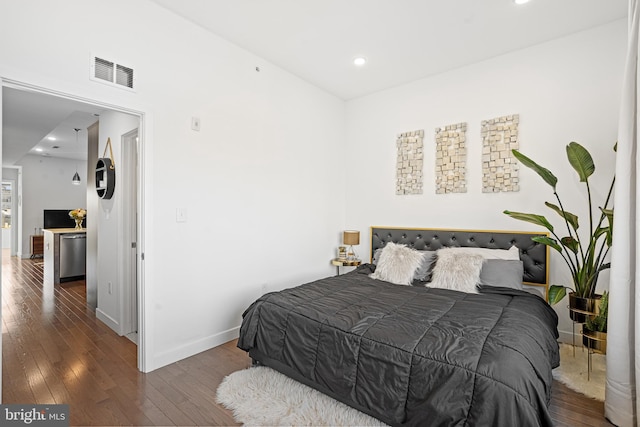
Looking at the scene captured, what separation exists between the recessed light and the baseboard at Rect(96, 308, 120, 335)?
3891 mm

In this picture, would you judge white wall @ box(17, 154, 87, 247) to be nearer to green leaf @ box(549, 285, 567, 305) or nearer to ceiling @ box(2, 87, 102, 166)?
ceiling @ box(2, 87, 102, 166)

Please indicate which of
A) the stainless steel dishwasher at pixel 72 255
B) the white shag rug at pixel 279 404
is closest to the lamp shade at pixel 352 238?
the white shag rug at pixel 279 404

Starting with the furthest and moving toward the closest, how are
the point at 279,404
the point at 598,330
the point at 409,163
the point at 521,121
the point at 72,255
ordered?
the point at 72,255 < the point at 409,163 < the point at 521,121 < the point at 598,330 < the point at 279,404

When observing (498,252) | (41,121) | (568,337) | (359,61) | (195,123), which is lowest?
(568,337)

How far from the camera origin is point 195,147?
9.75ft

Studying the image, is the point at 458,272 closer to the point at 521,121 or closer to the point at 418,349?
the point at 418,349

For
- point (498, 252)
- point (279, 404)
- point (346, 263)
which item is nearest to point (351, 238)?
point (346, 263)

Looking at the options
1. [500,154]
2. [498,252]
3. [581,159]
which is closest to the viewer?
[581,159]

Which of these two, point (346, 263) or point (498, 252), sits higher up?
point (498, 252)

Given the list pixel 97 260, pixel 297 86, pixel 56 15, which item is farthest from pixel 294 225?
pixel 56 15

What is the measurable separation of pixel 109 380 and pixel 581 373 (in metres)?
3.72

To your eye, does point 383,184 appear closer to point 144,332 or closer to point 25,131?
point 144,332

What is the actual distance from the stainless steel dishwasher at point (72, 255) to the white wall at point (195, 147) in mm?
4234

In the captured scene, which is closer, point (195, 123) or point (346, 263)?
point (195, 123)
